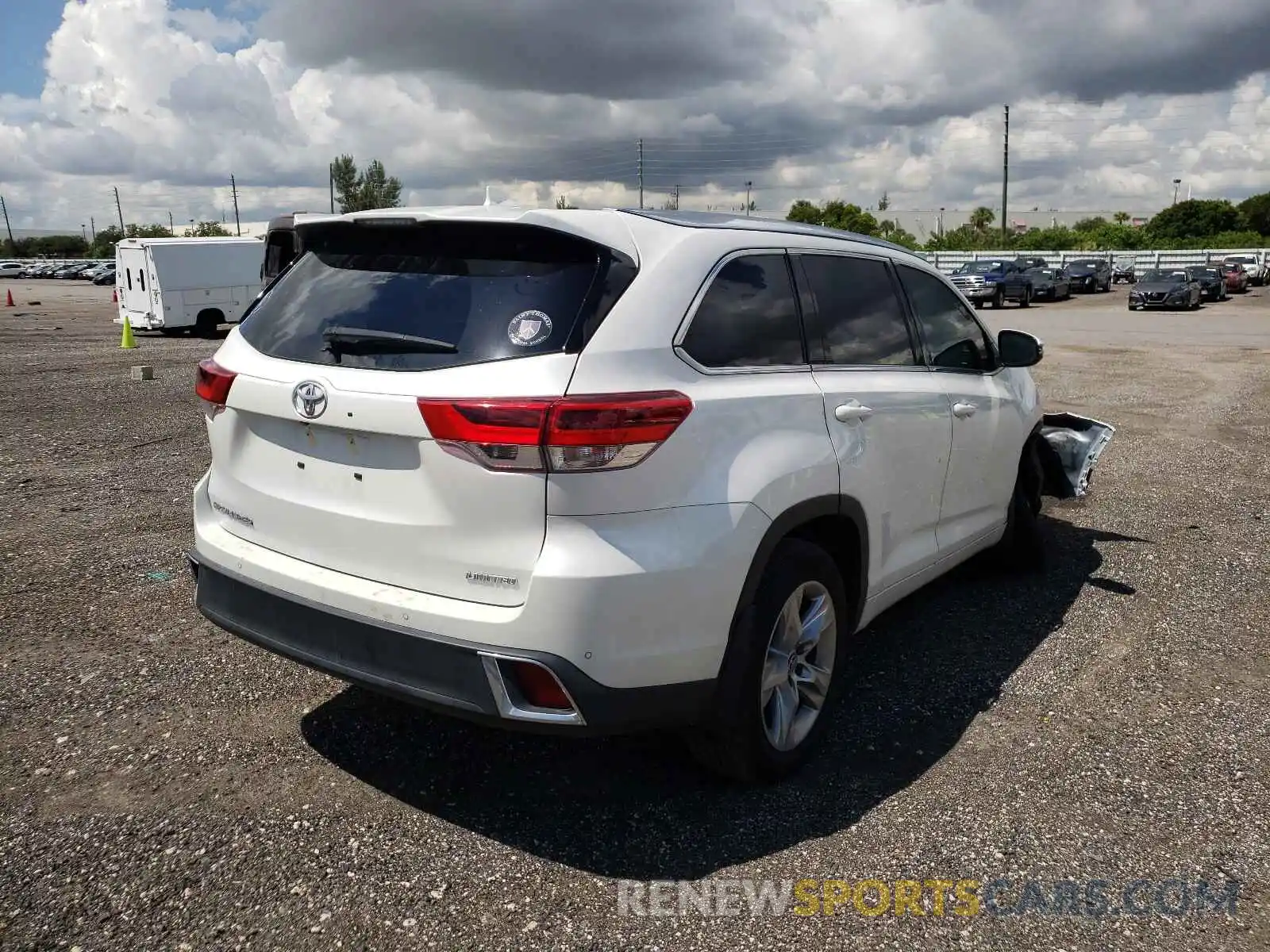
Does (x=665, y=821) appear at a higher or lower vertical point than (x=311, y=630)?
lower

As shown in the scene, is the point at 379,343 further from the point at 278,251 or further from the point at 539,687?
the point at 278,251

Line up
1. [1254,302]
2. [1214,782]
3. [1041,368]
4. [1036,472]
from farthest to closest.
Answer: [1254,302] → [1041,368] → [1036,472] → [1214,782]

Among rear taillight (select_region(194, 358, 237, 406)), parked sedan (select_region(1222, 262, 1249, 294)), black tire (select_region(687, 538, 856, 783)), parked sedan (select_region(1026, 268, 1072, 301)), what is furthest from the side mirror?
parked sedan (select_region(1222, 262, 1249, 294))

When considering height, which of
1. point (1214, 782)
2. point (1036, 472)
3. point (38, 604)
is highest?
point (1036, 472)

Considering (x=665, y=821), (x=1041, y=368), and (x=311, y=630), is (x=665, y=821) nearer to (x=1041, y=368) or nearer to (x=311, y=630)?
(x=311, y=630)

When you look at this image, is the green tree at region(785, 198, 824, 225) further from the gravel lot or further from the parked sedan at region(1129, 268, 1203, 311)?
the gravel lot

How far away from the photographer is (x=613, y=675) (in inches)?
106

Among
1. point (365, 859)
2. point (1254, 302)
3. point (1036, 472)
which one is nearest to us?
point (365, 859)

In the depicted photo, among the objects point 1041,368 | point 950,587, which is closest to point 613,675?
point 950,587

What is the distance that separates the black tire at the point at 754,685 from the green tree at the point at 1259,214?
114 m

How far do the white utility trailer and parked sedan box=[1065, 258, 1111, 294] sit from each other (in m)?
34.9

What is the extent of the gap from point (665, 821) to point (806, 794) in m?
0.50

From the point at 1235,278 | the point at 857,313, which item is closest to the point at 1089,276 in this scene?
the point at 1235,278

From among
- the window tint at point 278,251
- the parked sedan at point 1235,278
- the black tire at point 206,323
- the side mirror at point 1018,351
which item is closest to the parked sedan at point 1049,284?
the parked sedan at point 1235,278
